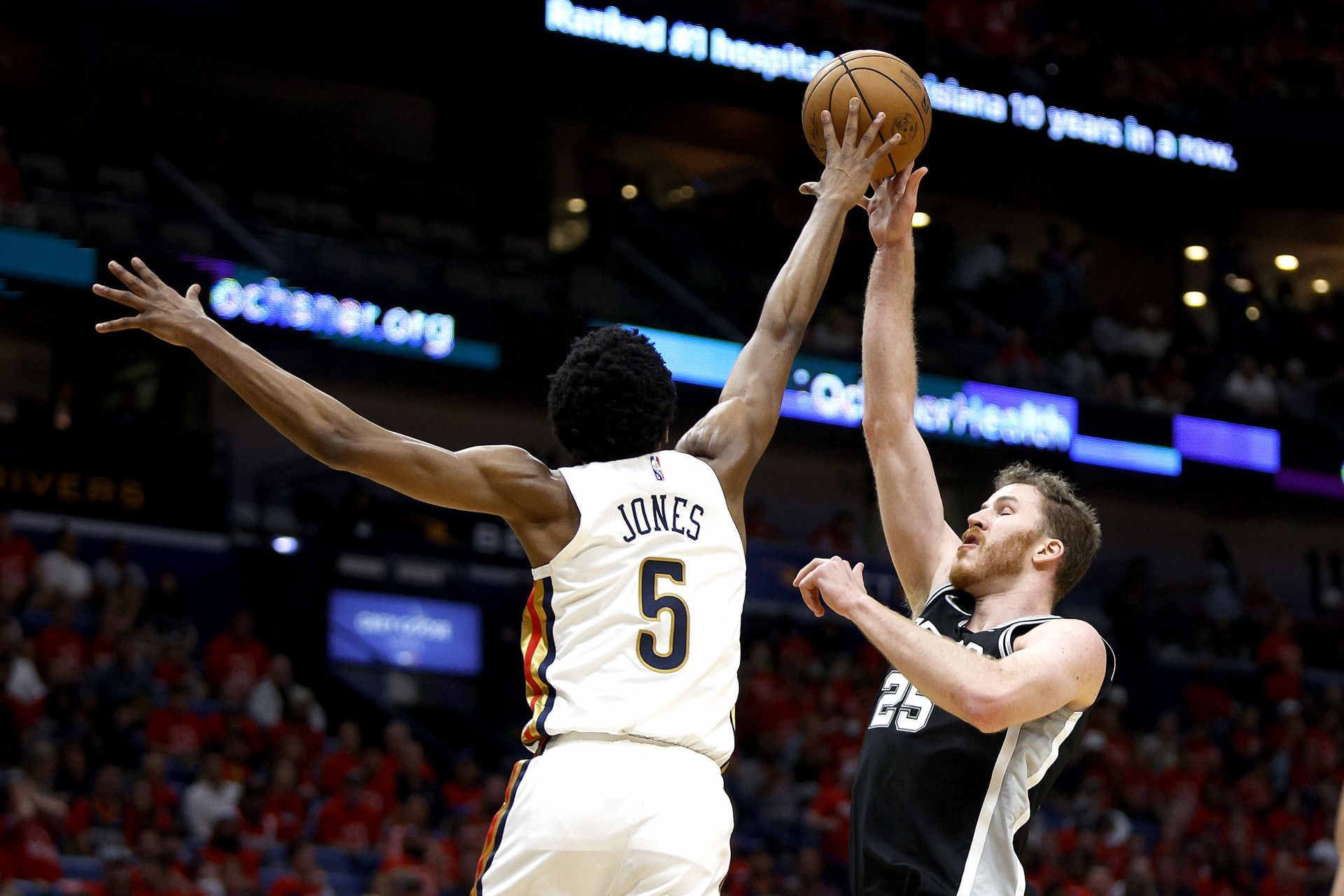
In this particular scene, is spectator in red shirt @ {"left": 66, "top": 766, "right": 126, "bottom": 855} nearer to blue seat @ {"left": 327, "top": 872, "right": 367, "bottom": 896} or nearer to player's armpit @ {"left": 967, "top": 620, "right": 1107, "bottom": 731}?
blue seat @ {"left": 327, "top": 872, "right": 367, "bottom": 896}

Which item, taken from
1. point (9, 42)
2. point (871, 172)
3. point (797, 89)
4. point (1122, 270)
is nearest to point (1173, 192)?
point (1122, 270)

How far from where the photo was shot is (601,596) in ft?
12.0

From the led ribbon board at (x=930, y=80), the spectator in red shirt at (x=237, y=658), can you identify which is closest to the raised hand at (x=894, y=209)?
the spectator in red shirt at (x=237, y=658)

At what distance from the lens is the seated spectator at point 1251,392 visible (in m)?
19.2

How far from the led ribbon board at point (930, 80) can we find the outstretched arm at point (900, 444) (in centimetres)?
1192

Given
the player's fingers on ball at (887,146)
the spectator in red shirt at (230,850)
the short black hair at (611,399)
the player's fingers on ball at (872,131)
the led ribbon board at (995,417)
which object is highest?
the led ribbon board at (995,417)

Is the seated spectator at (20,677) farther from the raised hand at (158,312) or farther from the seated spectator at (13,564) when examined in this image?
the raised hand at (158,312)

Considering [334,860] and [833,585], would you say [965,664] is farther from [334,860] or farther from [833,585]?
[334,860]

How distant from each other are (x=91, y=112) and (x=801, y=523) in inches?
390

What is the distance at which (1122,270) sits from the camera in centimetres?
2425

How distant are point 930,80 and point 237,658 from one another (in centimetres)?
1045

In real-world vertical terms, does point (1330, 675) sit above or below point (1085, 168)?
below

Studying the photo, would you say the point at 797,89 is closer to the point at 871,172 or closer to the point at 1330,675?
the point at 1330,675

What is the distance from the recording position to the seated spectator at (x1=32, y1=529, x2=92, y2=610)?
1223cm
